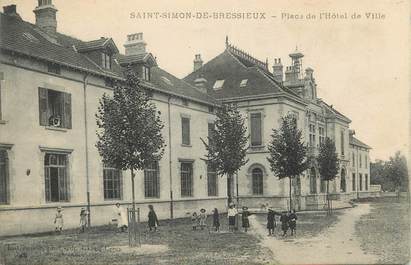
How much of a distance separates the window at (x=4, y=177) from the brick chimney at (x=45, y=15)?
8.24m

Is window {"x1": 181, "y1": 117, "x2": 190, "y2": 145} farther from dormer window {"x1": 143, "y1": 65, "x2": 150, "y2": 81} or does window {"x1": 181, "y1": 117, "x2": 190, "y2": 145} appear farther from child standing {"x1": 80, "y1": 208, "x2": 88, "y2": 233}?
child standing {"x1": 80, "y1": 208, "x2": 88, "y2": 233}

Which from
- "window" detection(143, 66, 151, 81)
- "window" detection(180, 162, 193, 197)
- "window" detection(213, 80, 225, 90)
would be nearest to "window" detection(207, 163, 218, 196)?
"window" detection(180, 162, 193, 197)

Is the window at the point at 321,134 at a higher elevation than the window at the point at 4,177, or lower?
higher

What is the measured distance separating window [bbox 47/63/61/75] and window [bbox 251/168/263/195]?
1968 cm

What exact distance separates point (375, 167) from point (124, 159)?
257 feet

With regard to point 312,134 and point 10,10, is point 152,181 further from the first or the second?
point 312,134

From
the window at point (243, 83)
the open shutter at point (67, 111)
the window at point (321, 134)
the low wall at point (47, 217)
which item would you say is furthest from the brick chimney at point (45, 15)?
the window at point (321, 134)

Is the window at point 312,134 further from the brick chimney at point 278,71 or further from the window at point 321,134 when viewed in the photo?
the brick chimney at point 278,71

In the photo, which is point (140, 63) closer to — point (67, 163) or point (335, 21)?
point (67, 163)

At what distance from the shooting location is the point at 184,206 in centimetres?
2953

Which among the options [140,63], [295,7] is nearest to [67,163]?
[140,63]

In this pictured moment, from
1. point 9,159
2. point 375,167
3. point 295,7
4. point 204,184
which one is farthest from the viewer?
point 375,167

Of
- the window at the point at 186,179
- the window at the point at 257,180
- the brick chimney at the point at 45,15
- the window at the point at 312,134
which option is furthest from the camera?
the window at the point at 312,134

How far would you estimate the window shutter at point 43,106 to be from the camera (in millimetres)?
20266
